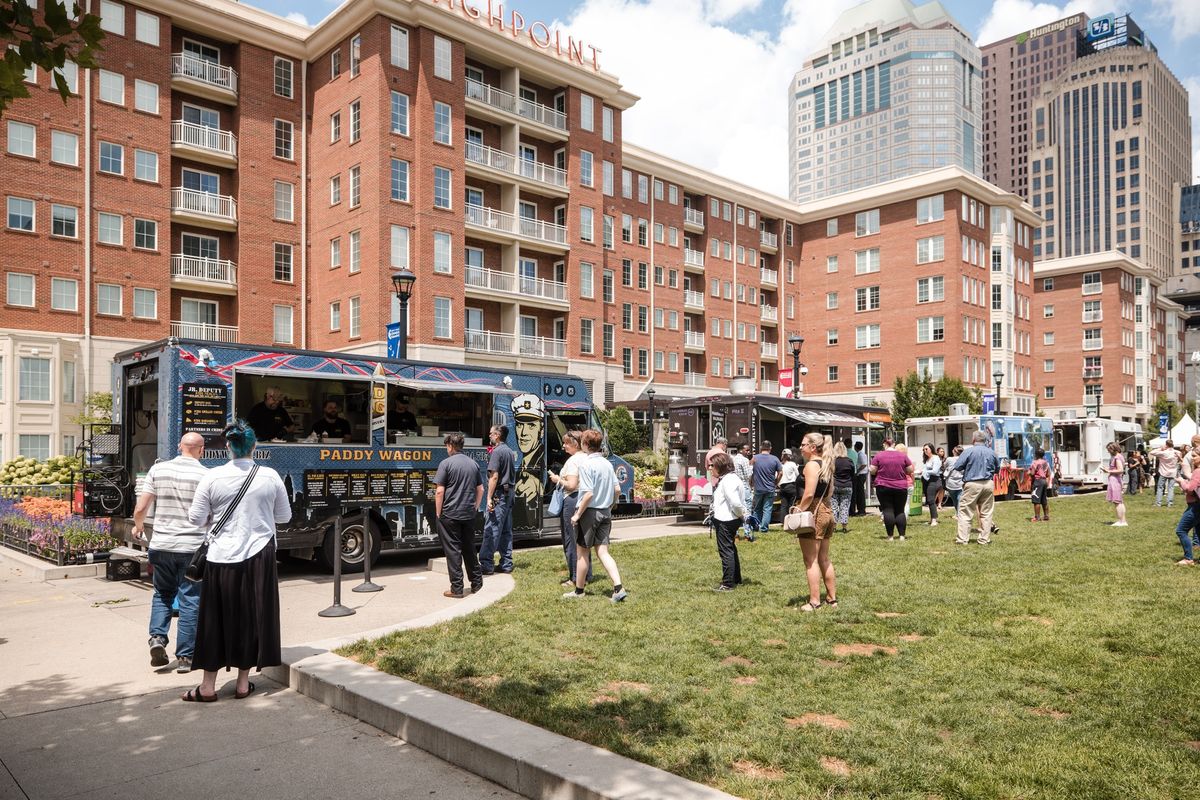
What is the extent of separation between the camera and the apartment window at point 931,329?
57625mm

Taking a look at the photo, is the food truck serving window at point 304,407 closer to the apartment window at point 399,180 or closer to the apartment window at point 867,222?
the apartment window at point 399,180

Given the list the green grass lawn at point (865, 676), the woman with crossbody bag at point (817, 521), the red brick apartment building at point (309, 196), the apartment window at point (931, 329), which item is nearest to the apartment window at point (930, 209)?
the apartment window at point (931, 329)

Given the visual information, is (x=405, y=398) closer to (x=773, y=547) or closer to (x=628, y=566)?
(x=628, y=566)

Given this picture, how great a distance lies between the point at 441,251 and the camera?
36.2 meters

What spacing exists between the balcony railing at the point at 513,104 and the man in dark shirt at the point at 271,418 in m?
29.3

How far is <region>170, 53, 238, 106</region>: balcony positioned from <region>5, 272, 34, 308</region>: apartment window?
969cm

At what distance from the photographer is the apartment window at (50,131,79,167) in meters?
31.3

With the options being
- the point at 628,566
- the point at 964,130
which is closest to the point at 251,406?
the point at 628,566

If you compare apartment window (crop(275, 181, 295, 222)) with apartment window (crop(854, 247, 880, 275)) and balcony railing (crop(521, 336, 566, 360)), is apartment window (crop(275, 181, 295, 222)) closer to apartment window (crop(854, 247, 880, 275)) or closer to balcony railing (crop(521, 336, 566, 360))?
balcony railing (crop(521, 336, 566, 360))

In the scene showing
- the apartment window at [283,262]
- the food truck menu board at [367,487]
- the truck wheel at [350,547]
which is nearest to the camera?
the food truck menu board at [367,487]

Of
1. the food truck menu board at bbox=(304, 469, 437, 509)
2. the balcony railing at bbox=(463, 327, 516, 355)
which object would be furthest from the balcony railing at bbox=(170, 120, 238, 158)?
the food truck menu board at bbox=(304, 469, 437, 509)

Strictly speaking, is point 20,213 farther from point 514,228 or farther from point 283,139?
point 514,228

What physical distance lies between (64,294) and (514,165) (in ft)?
62.7

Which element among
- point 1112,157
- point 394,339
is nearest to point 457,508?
point 394,339
